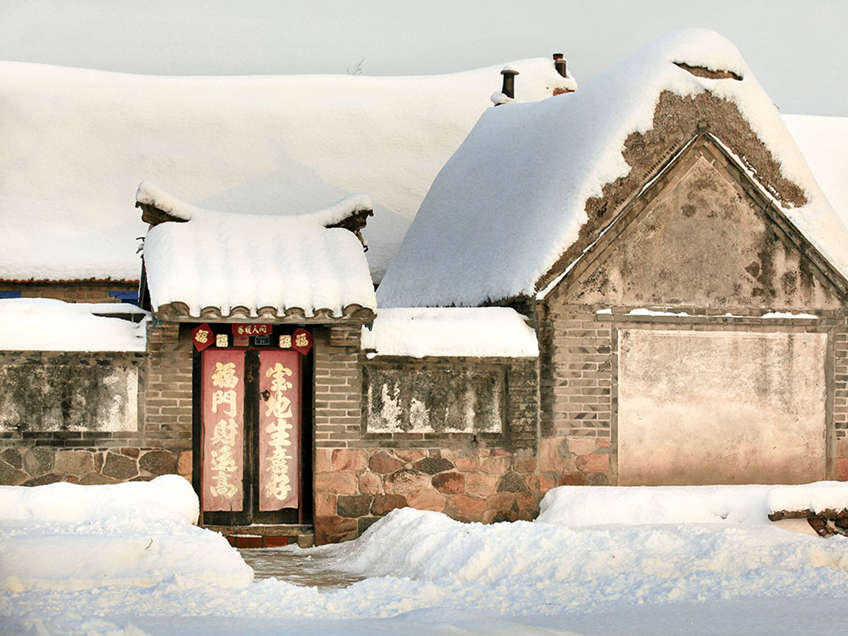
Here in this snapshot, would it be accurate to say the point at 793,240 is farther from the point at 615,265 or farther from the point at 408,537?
the point at 408,537

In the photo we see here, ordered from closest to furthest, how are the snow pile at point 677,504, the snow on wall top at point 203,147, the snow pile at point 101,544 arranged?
1. the snow pile at point 101,544
2. the snow pile at point 677,504
3. the snow on wall top at point 203,147

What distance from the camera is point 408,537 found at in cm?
1100

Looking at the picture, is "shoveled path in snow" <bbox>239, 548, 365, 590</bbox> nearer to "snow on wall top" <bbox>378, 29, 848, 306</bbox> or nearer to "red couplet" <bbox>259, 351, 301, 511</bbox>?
"red couplet" <bbox>259, 351, 301, 511</bbox>

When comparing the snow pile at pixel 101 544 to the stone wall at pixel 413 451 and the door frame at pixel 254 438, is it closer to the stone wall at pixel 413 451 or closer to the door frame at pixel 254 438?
the door frame at pixel 254 438

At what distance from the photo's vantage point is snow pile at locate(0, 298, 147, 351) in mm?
12172

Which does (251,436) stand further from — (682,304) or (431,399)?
(682,304)

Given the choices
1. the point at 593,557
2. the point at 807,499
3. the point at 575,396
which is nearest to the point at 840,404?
the point at 807,499

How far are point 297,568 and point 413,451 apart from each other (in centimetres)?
220

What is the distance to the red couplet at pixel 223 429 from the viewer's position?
12672 millimetres

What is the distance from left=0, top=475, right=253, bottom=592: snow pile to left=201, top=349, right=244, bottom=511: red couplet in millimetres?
1218

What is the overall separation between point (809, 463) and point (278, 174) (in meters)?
14.9

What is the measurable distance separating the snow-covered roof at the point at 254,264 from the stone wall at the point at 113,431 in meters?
0.64

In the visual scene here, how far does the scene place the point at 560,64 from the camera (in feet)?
99.8

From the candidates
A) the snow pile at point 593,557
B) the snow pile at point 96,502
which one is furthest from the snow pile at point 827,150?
the snow pile at point 96,502
